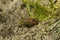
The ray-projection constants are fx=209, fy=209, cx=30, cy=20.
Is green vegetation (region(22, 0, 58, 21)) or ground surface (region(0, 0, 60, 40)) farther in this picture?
green vegetation (region(22, 0, 58, 21))

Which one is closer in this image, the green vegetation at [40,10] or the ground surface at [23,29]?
the ground surface at [23,29]

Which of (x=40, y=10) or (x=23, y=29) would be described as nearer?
(x=23, y=29)

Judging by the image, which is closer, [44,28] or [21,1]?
[44,28]

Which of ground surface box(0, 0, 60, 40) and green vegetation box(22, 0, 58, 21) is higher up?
green vegetation box(22, 0, 58, 21)

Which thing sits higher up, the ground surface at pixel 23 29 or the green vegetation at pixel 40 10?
the green vegetation at pixel 40 10

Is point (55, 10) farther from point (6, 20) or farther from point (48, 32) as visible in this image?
point (6, 20)

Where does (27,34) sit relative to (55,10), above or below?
below

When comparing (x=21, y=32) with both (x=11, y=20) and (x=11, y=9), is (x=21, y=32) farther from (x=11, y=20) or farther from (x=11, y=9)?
(x=11, y=9)

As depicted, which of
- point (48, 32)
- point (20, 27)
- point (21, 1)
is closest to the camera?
point (48, 32)

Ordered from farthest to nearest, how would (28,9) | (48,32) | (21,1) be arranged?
(21,1) < (28,9) < (48,32)

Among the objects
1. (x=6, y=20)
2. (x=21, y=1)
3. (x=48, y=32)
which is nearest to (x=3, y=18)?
(x=6, y=20)

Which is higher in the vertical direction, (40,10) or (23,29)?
(40,10)
